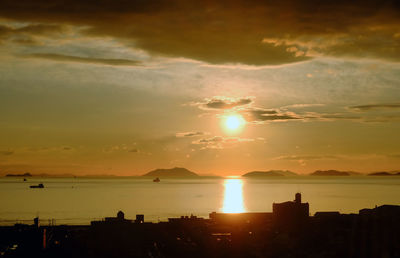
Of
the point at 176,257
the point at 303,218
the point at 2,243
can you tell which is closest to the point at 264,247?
the point at 176,257

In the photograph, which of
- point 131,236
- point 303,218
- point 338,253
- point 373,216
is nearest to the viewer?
point 338,253

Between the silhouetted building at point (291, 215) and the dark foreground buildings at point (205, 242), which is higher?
the silhouetted building at point (291, 215)

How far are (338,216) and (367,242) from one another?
4673 centimetres

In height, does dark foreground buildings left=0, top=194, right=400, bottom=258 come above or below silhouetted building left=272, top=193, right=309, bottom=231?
below

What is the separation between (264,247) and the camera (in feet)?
277

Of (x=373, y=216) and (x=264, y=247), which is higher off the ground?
(x=373, y=216)

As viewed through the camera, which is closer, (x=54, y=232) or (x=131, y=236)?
(x=131, y=236)

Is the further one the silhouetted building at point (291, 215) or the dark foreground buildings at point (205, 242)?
the silhouetted building at point (291, 215)

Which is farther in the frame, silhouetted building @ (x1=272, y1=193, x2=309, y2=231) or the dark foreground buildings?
silhouetted building @ (x1=272, y1=193, x2=309, y2=231)

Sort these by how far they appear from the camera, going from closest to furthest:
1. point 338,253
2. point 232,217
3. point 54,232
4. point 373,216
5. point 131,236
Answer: point 338,253
point 373,216
point 131,236
point 54,232
point 232,217

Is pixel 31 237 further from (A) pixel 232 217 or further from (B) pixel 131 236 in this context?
(A) pixel 232 217

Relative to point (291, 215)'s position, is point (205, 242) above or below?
below

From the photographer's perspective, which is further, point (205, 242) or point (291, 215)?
point (291, 215)

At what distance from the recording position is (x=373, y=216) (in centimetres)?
8331
